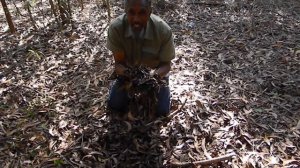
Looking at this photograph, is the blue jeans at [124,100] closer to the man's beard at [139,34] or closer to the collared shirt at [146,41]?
the collared shirt at [146,41]

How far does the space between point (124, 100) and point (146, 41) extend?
0.60 meters

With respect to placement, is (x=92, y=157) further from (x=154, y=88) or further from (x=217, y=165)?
(x=217, y=165)

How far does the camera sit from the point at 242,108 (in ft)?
11.4

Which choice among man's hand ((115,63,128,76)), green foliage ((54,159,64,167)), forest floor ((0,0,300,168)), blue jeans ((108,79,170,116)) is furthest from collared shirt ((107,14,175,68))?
green foliage ((54,159,64,167))

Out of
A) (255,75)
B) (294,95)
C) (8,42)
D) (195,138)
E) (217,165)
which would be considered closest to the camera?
(217,165)

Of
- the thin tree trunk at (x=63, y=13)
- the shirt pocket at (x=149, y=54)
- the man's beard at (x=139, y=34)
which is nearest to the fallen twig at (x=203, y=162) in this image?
the shirt pocket at (x=149, y=54)

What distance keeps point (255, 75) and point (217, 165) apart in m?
1.68

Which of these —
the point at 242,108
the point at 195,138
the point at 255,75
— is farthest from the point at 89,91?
the point at 255,75

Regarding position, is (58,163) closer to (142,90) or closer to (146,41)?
(142,90)

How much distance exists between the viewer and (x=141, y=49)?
3.21 meters

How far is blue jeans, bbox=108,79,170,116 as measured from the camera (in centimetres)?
322

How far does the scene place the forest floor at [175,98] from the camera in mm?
2938

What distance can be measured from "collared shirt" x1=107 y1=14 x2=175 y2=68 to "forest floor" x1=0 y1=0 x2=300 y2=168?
0.58 meters

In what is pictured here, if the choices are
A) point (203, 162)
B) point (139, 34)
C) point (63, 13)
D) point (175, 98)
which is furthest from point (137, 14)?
point (63, 13)
